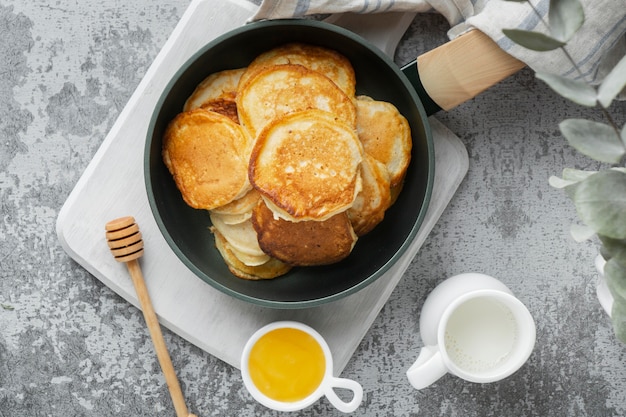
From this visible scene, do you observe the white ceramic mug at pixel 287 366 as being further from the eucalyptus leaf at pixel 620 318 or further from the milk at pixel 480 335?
the eucalyptus leaf at pixel 620 318

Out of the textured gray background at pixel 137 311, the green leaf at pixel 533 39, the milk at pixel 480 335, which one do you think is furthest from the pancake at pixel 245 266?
the green leaf at pixel 533 39

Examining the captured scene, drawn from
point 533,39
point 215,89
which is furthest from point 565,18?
point 215,89

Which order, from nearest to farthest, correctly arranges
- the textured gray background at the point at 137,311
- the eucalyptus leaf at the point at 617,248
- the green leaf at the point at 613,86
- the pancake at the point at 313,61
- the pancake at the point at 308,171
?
the green leaf at the point at 613,86
the eucalyptus leaf at the point at 617,248
the pancake at the point at 308,171
the pancake at the point at 313,61
the textured gray background at the point at 137,311

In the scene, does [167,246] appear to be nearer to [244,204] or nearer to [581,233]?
[244,204]

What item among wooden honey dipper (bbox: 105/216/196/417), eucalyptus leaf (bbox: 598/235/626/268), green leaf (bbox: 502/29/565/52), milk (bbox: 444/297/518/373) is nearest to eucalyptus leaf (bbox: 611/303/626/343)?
eucalyptus leaf (bbox: 598/235/626/268)

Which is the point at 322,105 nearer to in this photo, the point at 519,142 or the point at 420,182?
the point at 420,182

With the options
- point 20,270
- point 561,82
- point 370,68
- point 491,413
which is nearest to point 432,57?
point 370,68
